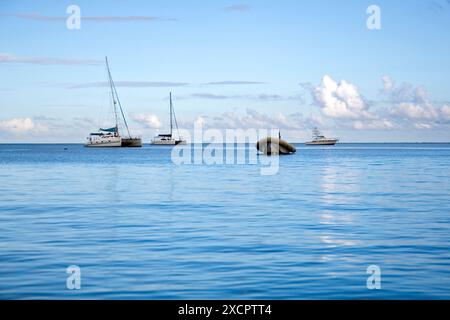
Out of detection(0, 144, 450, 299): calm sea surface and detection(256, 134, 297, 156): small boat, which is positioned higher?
detection(256, 134, 297, 156): small boat

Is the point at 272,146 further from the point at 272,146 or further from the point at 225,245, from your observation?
the point at 225,245

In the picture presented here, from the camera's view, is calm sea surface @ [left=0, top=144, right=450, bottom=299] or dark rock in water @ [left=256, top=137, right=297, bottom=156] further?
dark rock in water @ [left=256, top=137, right=297, bottom=156]

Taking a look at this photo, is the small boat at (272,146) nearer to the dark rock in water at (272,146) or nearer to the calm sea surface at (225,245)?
the dark rock in water at (272,146)

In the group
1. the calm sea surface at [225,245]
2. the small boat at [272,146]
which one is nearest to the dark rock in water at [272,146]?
the small boat at [272,146]

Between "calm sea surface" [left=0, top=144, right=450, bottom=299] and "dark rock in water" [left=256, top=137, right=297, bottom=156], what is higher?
"dark rock in water" [left=256, top=137, right=297, bottom=156]

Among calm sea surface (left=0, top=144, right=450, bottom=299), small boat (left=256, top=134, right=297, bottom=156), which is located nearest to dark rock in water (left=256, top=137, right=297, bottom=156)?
small boat (left=256, top=134, right=297, bottom=156)

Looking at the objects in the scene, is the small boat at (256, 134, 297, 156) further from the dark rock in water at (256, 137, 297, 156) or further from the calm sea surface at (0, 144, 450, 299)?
the calm sea surface at (0, 144, 450, 299)

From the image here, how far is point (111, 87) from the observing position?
169500 millimetres

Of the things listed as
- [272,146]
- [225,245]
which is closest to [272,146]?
[272,146]

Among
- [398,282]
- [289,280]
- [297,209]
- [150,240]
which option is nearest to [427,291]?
[398,282]
